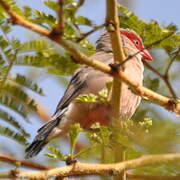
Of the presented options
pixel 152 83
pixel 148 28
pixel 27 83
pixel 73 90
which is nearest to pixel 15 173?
pixel 27 83

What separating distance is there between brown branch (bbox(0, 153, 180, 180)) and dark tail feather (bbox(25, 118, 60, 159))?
1.10m

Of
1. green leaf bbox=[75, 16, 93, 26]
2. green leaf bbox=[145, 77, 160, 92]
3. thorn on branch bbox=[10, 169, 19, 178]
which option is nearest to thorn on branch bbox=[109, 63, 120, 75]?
green leaf bbox=[75, 16, 93, 26]

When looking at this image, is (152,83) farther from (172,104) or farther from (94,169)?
(94,169)

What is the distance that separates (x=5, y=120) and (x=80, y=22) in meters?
0.92

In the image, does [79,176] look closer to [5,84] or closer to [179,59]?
[5,84]

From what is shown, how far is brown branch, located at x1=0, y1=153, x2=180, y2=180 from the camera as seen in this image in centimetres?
164

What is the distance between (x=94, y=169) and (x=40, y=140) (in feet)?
6.70

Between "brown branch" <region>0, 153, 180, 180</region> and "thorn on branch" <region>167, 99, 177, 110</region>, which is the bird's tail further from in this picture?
"thorn on branch" <region>167, 99, 177, 110</region>

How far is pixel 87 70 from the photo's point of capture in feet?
16.6

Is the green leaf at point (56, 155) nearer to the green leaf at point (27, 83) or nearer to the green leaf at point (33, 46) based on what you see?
the green leaf at point (27, 83)

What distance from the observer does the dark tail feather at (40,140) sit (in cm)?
372

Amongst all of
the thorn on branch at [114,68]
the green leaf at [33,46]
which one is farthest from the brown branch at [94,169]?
the green leaf at [33,46]

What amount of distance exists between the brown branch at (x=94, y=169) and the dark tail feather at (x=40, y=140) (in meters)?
→ 1.10

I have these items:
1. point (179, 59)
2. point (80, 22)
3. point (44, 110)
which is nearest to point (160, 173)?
point (80, 22)
